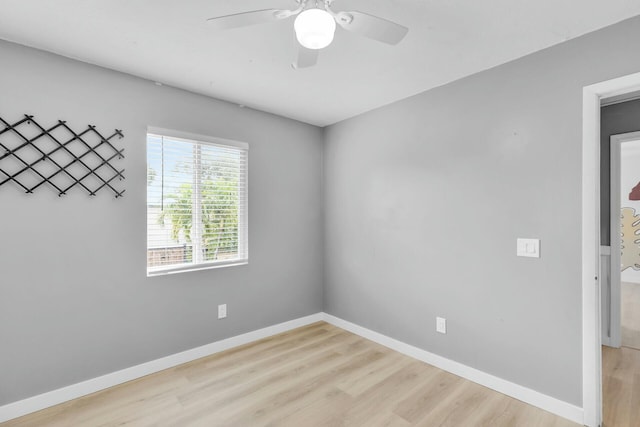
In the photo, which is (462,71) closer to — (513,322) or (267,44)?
(267,44)

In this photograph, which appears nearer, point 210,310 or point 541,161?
point 541,161

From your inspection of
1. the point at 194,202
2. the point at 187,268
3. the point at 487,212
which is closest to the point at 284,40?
the point at 194,202

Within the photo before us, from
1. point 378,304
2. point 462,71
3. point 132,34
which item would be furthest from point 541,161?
point 132,34

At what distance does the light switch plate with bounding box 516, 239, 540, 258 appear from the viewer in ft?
7.01

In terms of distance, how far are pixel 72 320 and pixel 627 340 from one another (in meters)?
5.04

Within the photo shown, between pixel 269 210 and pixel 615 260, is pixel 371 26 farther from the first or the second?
pixel 615 260

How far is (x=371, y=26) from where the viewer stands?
1.40 metres

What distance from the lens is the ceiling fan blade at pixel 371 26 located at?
1.34m

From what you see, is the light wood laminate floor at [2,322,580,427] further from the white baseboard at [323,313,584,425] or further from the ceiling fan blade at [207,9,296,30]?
the ceiling fan blade at [207,9,296,30]

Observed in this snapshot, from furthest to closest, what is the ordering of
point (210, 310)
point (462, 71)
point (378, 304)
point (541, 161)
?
point (378, 304)
point (210, 310)
point (462, 71)
point (541, 161)

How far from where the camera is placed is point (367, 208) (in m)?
3.38

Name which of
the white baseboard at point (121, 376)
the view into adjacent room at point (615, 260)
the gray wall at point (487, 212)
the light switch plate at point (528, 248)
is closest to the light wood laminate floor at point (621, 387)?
the view into adjacent room at point (615, 260)

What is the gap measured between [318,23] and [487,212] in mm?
1921

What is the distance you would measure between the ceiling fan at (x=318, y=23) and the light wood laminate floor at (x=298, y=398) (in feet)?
7.36
